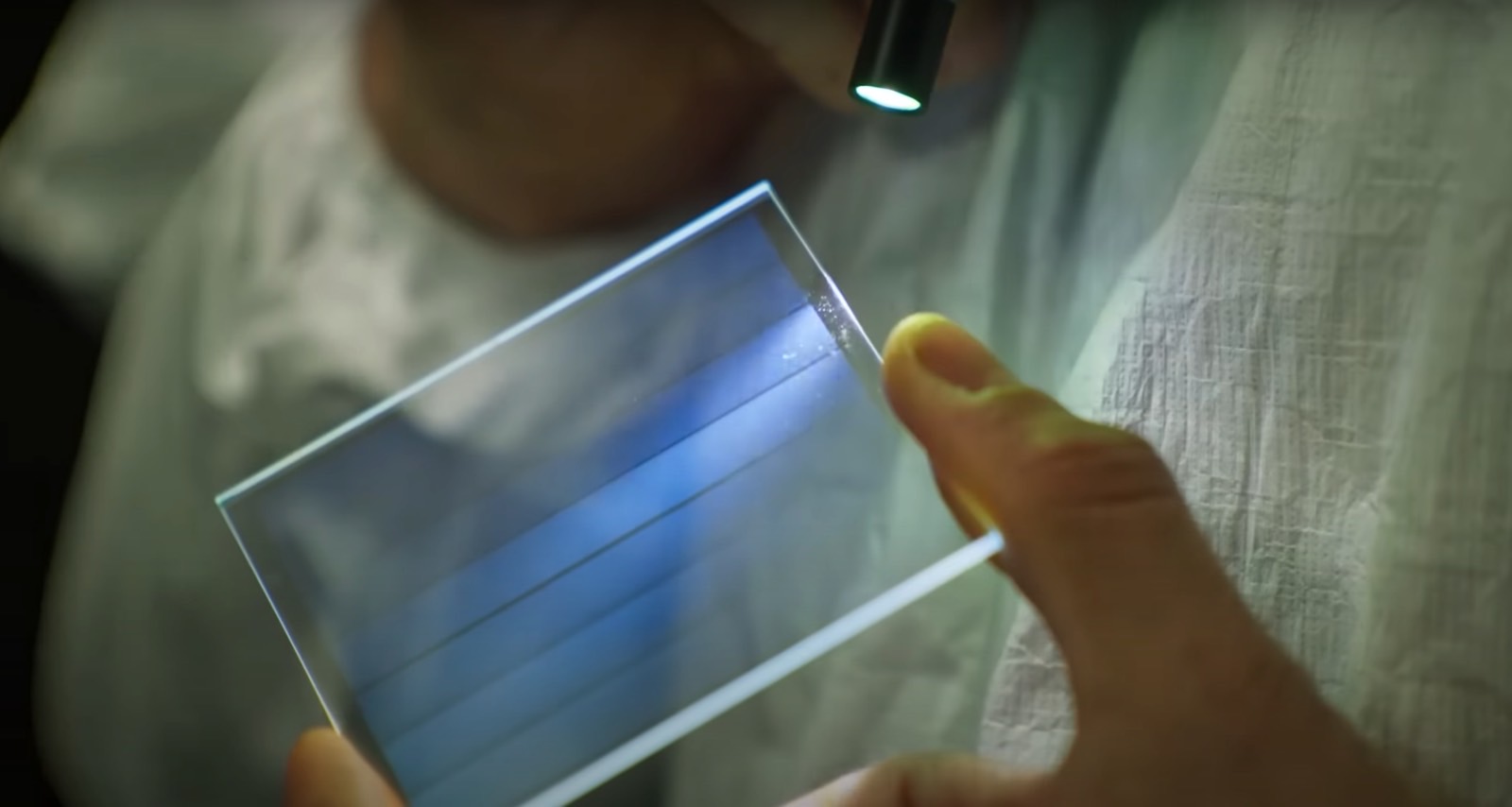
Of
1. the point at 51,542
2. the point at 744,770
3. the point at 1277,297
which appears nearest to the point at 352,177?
the point at 51,542

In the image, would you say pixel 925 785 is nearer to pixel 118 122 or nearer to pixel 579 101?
pixel 579 101

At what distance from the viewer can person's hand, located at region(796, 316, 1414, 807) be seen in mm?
378

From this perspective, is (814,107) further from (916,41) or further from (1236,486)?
(1236,486)

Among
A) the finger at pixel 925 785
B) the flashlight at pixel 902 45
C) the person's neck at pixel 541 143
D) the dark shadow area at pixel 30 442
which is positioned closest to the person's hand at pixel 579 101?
the person's neck at pixel 541 143

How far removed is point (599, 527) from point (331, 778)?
0.17 m

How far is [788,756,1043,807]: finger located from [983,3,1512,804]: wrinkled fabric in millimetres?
29

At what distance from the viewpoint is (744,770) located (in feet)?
1.77

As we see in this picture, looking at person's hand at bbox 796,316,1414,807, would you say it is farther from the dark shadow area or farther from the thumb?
the dark shadow area

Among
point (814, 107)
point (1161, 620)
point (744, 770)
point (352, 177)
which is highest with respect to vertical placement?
point (814, 107)

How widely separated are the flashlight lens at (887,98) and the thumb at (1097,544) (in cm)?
15

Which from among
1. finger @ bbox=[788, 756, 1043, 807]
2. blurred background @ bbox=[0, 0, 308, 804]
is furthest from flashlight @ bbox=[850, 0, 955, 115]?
blurred background @ bbox=[0, 0, 308, 804]

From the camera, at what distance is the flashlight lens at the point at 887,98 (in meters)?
0.52

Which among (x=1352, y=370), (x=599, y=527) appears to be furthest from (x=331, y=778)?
(x=1352, y=370)

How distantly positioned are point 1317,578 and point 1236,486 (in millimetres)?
49
